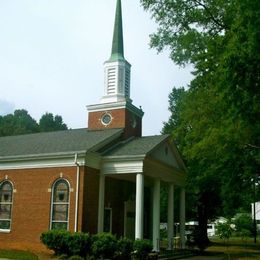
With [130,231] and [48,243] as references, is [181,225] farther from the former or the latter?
[48,243]

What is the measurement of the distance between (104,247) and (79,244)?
126 cm

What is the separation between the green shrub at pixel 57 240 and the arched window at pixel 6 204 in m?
6.15

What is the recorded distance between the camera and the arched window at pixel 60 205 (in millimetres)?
25250

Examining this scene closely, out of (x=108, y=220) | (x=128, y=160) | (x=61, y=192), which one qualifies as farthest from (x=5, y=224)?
(x=128, y=160)

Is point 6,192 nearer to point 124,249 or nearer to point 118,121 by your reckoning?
point 118,121

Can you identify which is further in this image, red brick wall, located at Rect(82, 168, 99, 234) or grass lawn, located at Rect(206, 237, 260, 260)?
grass lawn, located at Rect(206, 237, 260, 260)

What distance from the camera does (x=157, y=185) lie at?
89.5ft

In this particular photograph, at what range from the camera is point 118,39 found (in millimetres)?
32594

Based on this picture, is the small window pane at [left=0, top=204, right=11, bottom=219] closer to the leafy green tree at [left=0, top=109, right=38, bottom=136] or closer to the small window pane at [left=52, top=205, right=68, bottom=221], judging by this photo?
the small window pane at [left=52, top=205, right=68, bottom=221]

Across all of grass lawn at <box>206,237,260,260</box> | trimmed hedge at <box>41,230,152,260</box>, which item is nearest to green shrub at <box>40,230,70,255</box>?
trimmed hedge at <box>41,230,152,260</box>

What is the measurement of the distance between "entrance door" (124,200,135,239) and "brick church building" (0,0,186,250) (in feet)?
0.21

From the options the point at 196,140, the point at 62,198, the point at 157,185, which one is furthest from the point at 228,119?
the point at 62,198

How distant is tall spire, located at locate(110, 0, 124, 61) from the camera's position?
3196cm

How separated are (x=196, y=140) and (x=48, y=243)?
1015 cm
